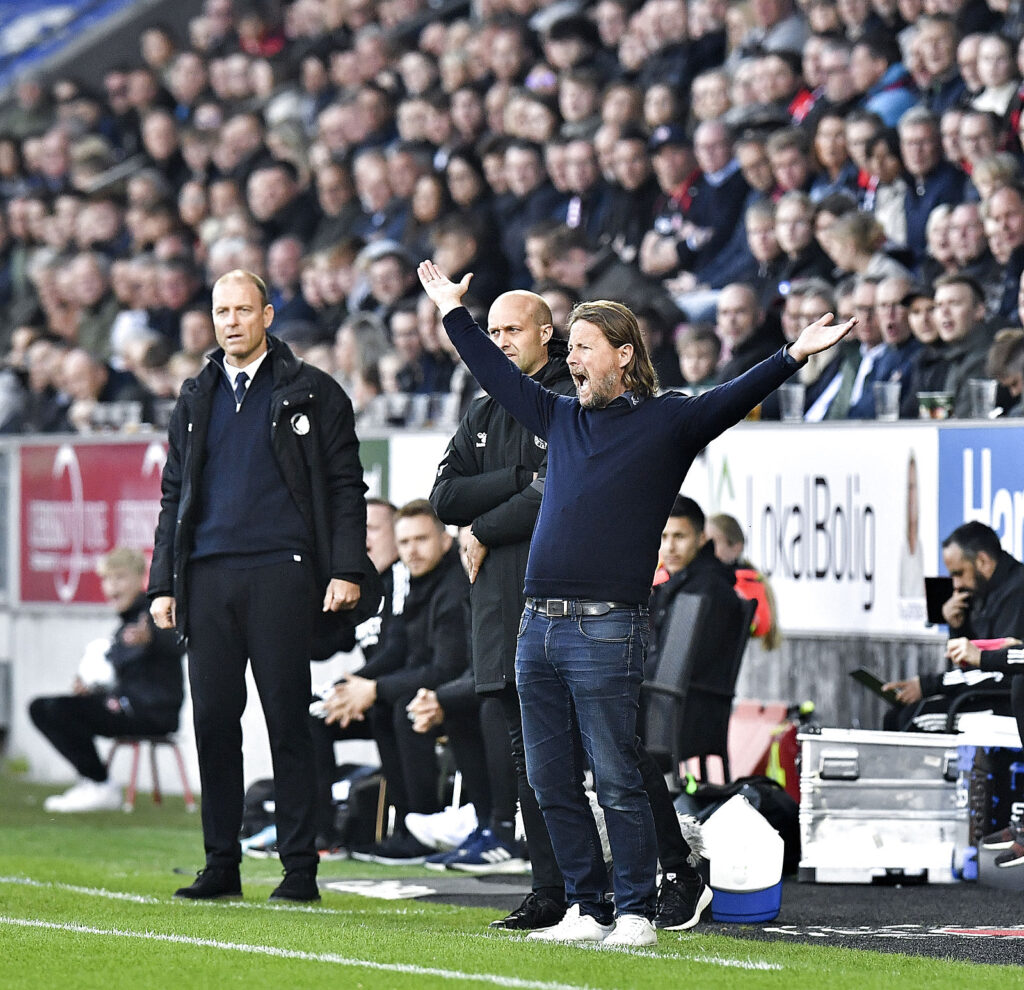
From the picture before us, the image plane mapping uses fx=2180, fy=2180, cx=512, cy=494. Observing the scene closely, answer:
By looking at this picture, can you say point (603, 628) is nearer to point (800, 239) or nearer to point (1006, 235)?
point (1006, 235)

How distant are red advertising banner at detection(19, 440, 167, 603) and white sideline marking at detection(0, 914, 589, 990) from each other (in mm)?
6424

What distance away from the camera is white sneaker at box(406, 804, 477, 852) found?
9.56m

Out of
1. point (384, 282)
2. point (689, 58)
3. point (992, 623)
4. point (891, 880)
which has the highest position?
point (689, 58)

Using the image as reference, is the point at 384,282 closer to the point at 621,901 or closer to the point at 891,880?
the point at 891,880

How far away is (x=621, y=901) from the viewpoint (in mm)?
6195

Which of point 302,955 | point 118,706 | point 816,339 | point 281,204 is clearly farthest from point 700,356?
point 281,204

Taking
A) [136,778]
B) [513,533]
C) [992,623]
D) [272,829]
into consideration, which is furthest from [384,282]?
[513,533]

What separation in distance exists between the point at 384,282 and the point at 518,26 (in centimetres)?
256

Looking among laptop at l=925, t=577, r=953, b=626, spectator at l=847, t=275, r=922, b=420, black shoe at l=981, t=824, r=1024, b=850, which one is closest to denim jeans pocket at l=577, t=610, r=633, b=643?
black shoe at l=981, t=824, r=1024, b=850

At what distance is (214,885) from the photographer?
7602 mm

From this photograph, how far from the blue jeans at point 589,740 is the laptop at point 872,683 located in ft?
9.95

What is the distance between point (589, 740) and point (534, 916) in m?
0.86

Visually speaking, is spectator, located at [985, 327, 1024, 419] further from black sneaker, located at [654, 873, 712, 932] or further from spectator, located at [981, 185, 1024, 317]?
black sneaker, located at [654, 873, 712, 932]

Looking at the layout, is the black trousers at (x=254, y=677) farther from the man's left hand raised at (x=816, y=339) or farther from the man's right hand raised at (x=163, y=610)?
the man's left hand raised at (x=816, y=339)
